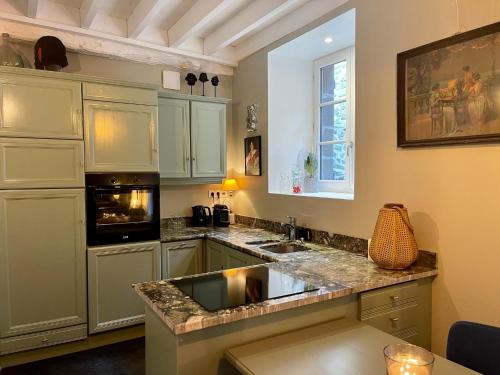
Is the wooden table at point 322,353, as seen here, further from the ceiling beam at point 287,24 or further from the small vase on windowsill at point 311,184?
the ceiling beam at point 287,24

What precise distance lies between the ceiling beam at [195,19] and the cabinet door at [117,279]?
1.90 m

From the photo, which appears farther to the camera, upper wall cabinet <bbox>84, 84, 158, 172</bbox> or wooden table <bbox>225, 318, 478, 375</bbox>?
upper wall cabinet <bbox>84, 84, 158, 172</bbox>

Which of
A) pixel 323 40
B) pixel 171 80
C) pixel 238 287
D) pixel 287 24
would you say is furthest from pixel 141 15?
pixel 238 287

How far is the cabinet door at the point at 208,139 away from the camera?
368 cm

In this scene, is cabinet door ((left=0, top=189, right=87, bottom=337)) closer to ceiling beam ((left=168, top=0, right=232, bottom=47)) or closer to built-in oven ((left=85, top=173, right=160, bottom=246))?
built-in oven ((left=85, top=173, right=160, bottom=246))

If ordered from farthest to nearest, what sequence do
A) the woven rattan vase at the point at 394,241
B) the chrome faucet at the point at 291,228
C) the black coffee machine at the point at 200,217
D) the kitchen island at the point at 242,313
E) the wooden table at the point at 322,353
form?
the black coffee machine at the point at 200,217, the chrome faucet at the point at 291,228, the woven rattan vase at the point at 394,241, the kitchen island at the point at 242,313, the wooden table at the point at 322,353

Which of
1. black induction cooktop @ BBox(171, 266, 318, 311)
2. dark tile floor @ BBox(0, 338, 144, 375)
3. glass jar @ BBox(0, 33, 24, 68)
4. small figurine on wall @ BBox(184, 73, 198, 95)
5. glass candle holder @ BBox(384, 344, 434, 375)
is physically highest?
small figurine on wall @ BBox(184, 73, 198, 95)

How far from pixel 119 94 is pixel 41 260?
1.43 m

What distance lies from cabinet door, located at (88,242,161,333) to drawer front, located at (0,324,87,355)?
10cm

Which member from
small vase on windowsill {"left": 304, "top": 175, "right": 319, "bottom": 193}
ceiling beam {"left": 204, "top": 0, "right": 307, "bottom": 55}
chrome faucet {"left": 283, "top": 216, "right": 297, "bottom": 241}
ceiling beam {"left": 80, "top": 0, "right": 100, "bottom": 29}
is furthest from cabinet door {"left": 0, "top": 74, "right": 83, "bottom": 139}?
small vase on windowsill {"left": 304, "top": 175, "right": 319, "bottom": 193}

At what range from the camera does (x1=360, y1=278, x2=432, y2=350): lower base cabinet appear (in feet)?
6.26

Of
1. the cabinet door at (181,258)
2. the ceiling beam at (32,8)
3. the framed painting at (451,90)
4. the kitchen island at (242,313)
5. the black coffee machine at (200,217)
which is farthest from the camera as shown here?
the black coffee machine at (200,217)

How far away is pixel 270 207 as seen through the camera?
359 centimetres

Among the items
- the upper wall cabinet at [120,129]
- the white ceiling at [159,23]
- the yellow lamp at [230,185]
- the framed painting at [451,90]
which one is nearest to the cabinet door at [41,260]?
the upper wall cabinet at [120,129]
